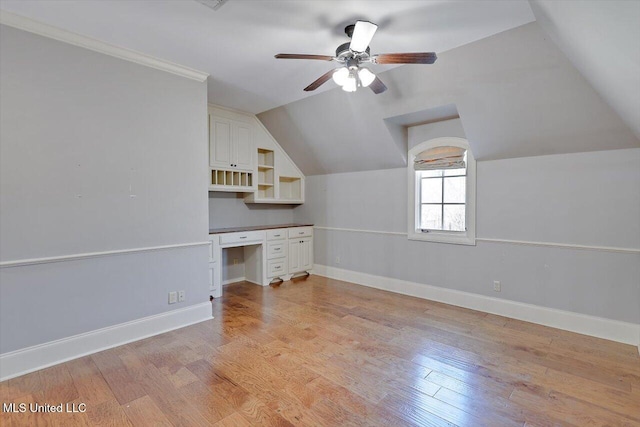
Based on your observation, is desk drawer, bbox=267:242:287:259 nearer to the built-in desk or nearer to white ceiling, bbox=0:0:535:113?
the built-in desk

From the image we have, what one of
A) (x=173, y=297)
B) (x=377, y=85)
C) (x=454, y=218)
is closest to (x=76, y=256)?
(x=173, y=297)

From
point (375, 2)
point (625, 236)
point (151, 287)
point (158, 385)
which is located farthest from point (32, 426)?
point (625, 236)

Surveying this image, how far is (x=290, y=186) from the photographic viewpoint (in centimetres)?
588

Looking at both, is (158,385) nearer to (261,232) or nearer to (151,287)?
(151,287)

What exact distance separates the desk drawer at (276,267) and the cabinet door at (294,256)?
0.43 ft

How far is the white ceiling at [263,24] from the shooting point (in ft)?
7.08

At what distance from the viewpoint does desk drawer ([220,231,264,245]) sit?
424 centimetres

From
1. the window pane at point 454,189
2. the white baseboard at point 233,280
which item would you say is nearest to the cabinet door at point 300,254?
the white baseboard at point 233,280

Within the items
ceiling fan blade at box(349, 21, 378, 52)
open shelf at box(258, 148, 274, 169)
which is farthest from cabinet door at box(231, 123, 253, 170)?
ceiling fan blade at box(349, 21, 378, 52)

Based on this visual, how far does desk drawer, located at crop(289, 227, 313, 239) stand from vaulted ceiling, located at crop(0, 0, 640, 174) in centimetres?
215

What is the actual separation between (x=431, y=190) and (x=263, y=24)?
9.71ft

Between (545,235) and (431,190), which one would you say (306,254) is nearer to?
(431,190)

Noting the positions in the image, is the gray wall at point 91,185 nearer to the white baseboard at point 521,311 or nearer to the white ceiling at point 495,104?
the white ceiling at point 495,104

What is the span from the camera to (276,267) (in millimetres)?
4945
